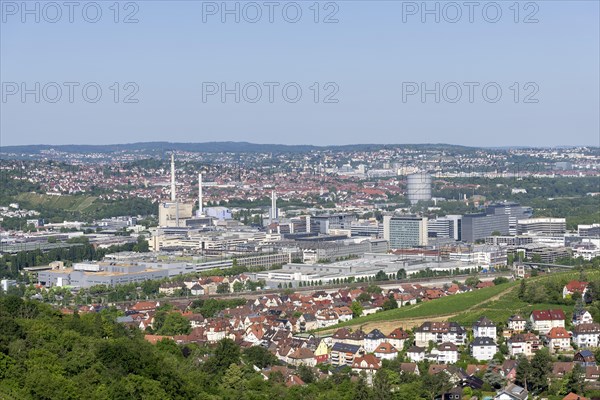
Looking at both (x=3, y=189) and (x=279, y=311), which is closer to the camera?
(x=279, y=311)

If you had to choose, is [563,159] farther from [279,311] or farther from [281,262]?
[279,311]

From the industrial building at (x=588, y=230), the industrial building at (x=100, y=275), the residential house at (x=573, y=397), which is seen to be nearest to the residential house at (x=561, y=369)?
the residential house at (x=573, y=397)

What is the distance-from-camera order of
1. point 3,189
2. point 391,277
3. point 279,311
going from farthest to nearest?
point 3,189, point 391,277, point 279,311

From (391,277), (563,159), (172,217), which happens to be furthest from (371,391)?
(563,159)

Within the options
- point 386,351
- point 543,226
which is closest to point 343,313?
point 386,351

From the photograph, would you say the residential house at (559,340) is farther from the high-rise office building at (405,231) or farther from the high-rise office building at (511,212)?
the high-rise office building at (511,212)

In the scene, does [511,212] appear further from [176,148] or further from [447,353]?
[176,148]
